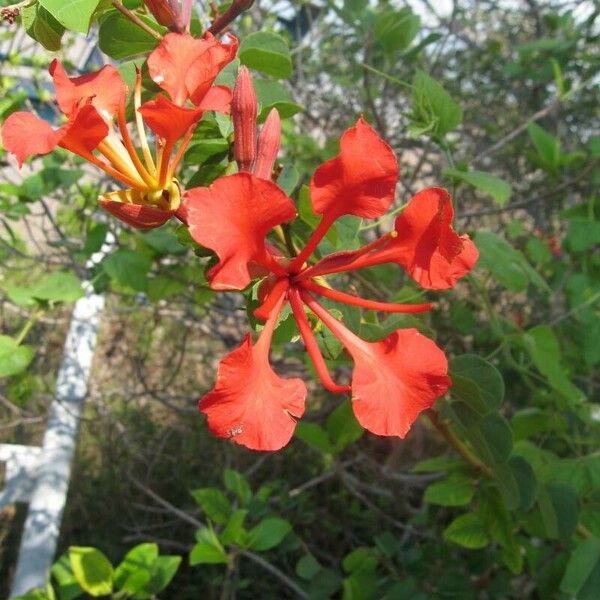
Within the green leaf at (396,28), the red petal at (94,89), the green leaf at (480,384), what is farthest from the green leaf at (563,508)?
the green leaf at (396,28)

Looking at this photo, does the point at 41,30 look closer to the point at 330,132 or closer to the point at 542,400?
the point at 542,400

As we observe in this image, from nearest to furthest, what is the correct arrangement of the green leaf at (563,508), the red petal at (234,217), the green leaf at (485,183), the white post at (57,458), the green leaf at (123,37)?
1. the red petal at (234,217)
2. the green leaf at (123,37)
3. the green leaf at (485,183)
4. the green leaf at (563,508)
5. the white post at (57,458)

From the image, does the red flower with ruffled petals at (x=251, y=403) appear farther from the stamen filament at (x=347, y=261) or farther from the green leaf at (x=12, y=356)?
the green leaf at (x=12, y=356)

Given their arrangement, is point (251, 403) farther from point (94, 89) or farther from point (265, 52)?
point (265, 52)

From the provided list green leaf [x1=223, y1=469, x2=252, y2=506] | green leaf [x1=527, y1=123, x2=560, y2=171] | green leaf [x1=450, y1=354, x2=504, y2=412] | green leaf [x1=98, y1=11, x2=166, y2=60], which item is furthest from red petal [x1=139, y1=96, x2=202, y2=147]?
green leaf [x1=527, y1=123, x2=560, y2=171]

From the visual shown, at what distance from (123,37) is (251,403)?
426 mm

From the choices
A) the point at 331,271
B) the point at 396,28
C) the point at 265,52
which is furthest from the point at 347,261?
the point at 396,28

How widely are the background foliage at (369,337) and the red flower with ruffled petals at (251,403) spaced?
10cm

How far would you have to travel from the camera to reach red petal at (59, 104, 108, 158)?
21.0 inches

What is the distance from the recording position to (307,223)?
725 mm

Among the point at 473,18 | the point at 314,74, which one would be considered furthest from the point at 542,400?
the point at 473,18

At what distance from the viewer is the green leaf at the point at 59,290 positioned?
1.25 meters

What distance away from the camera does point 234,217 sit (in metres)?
0.52

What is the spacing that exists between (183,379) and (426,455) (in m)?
1.10
